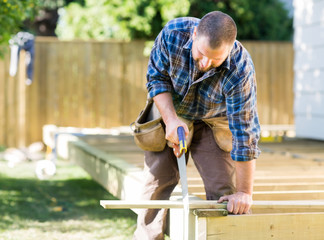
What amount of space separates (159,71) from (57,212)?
2.55 m

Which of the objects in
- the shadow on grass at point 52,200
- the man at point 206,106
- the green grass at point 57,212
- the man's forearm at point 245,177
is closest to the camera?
the man at point 206,106

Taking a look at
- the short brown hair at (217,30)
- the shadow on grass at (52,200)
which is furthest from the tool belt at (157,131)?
the shadow on grass at (52,200)

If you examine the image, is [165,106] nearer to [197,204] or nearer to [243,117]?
[243,117]

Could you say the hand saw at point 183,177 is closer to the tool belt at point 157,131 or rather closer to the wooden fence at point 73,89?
the tool belt at point 157,131

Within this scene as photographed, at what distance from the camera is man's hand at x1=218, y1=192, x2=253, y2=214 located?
9.20 ft

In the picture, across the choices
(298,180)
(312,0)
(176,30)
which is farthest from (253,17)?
(176,30)

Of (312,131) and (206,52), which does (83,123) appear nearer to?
(312,131)

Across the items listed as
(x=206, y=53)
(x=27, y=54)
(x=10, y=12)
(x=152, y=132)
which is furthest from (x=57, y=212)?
(x=27, y=54)

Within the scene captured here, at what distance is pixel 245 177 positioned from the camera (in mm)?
2902

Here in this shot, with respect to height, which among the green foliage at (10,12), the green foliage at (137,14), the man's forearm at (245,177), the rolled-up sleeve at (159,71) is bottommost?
the man's forearm at (245,177)

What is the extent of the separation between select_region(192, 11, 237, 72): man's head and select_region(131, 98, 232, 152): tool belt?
0.64 meters

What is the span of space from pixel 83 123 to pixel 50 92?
83 cm

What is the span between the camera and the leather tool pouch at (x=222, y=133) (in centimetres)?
332

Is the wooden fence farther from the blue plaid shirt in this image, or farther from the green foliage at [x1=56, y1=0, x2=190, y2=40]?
the blue plaid shirt
